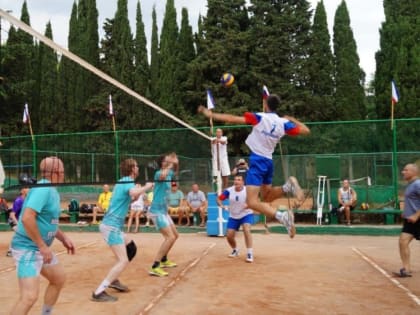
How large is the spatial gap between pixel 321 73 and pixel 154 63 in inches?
480

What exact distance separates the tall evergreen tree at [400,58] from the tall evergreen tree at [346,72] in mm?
1696

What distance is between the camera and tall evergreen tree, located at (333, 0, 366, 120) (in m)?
33.3

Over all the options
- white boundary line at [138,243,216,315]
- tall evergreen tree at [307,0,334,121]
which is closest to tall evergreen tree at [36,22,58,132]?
tall evergreen tree at [307,0,334,121]

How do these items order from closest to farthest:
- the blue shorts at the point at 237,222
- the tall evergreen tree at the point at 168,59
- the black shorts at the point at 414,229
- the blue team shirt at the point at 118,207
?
the blue team shirt at the point at 118,207
the black shorts at the point at 414,229
the blue shorts at the point at 237,222
the tall evergreen tree at the point at 168,59

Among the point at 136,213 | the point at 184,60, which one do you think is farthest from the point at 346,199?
the point at 184,60

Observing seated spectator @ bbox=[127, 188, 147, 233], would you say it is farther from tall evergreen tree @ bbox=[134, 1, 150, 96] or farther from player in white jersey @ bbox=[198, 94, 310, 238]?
tall evergreen tree @ bbox=[134, 1, 150, 96]

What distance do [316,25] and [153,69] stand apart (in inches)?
472

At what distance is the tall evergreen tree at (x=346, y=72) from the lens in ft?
109

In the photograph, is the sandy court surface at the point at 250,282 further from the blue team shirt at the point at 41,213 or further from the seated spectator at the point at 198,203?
the seated spectator at the point at 198,203

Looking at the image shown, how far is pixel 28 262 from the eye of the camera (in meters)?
4.33

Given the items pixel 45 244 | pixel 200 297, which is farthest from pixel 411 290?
pixel 45 244

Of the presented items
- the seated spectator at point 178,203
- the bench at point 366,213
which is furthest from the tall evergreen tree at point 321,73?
the seated spectator at point 178,203

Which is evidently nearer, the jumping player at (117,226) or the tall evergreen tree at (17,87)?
the jumping player at (117,226)

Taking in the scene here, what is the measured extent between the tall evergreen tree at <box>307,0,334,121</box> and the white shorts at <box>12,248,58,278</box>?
29481 mm
